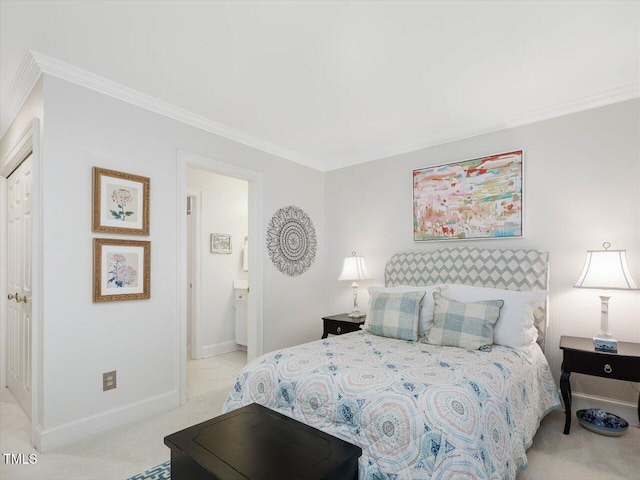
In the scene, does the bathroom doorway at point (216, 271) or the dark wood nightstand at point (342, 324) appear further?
the bathroom doorway at point (216, 271)

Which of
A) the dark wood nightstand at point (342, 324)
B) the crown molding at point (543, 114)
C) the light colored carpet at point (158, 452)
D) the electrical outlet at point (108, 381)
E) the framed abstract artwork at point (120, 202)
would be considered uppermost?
the crown molding at point (543, 114)

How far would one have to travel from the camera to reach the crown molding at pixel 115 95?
7.84ft

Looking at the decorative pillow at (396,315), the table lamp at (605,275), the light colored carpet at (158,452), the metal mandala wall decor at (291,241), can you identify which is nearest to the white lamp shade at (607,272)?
the table lamp at (605,275)

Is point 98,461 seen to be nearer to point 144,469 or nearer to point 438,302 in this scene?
point 144,469

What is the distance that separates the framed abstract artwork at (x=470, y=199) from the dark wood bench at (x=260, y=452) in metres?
2.53

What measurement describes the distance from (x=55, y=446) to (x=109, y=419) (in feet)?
1.10

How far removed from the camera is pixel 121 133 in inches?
109

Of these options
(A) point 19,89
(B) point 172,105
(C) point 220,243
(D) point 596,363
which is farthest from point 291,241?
(D) point 596,363

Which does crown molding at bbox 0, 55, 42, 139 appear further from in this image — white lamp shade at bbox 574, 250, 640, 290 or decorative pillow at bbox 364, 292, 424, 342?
white lamp shade at bbox 574, 250, 640, 290

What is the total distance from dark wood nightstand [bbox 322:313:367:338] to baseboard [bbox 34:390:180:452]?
161 centimetres

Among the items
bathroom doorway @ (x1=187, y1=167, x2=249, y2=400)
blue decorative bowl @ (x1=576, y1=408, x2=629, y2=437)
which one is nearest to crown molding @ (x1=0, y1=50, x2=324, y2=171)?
bathroom doorway @ (x1=187, y1=167, x2=249, y2=400)

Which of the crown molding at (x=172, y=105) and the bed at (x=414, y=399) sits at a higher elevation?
the crown molding at (x=172, y=105)

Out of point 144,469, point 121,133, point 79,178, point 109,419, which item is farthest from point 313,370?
point 121,133

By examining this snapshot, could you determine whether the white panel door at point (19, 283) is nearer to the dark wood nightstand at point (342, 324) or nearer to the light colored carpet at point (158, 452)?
the light colored carpet at point (158, 452)
